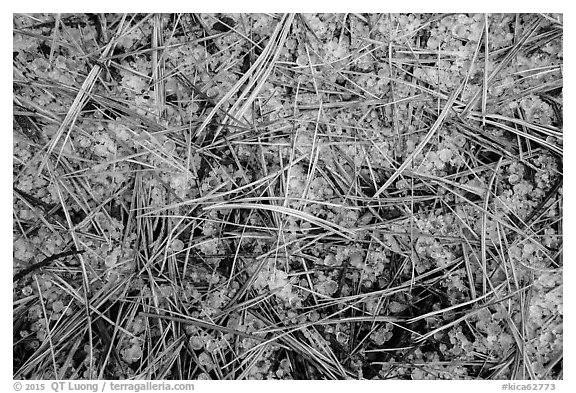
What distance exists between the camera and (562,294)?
1.42 meters

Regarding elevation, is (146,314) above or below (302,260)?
below

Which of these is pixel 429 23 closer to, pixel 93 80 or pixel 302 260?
pixel 302 260

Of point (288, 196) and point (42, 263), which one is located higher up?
point (288, 196)

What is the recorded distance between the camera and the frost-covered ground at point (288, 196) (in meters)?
1.41

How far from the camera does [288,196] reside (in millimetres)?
1426

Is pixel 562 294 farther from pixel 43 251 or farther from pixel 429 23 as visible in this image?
pixel 43 251

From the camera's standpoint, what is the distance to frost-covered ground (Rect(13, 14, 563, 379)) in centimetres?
141

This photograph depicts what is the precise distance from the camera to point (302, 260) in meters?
1.42

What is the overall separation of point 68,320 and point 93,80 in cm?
77
